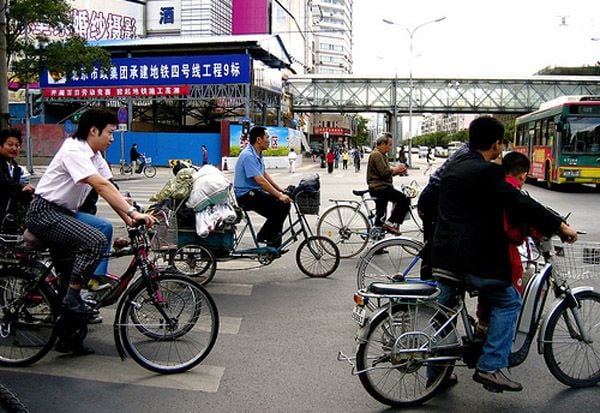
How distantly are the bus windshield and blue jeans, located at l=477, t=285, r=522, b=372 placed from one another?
17.4m

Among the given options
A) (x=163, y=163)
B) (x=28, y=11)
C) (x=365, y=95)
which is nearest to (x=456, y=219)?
(x=28, y=11)

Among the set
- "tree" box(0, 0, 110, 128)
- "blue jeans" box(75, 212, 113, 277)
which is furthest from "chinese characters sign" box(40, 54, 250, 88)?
"blue jeans" box(75, 212, 113, 277)

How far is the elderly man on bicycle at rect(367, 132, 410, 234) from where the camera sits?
329 inches

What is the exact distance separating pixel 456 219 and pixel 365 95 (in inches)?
1942

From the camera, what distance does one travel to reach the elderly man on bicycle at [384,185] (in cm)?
836

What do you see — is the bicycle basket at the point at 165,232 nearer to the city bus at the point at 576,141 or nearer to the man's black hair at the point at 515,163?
the man's black hair at the point at 515,163

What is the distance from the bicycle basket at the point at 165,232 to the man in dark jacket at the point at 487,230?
2.42m

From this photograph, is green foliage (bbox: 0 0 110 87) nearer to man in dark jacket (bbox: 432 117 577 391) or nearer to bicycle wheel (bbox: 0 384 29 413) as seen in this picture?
man in dark jacket (bbox: 432 117 577 391)

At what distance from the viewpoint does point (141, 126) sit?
47281 millimetres

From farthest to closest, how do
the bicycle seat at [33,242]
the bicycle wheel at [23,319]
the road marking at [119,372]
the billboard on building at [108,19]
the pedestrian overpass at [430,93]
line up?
the billboard on building at [108,19] < the pedestrian overpass at [430,93] < the bicycle seat at [33,242] < the bicycle wheel at [23,319] < the road marking at [119,372]

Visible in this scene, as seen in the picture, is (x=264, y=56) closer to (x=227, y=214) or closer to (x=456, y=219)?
(x=227, y=214)

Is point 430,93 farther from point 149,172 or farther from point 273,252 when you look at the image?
point 273,252

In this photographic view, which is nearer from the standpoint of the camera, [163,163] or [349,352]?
[349,352]

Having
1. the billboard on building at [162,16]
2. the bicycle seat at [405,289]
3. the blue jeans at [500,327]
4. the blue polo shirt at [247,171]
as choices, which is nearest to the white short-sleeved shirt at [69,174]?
the bicycle seat at [405,289]
